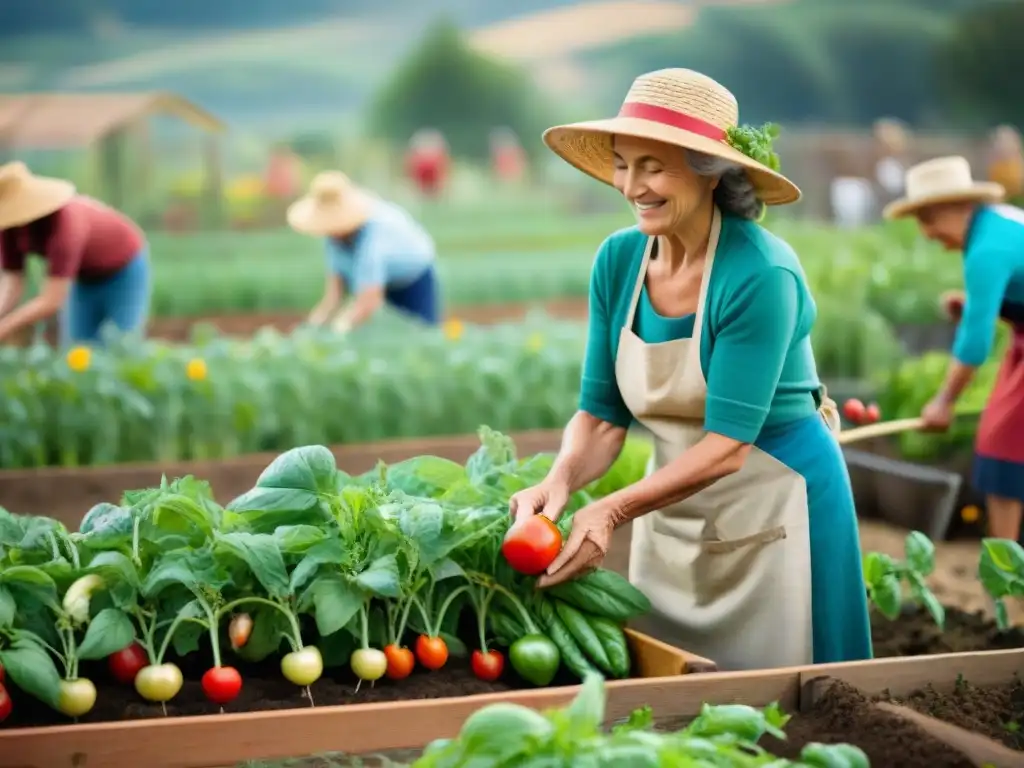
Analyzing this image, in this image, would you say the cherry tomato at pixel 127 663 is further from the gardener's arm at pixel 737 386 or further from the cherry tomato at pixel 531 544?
the gardener's arm at pixel 737 386

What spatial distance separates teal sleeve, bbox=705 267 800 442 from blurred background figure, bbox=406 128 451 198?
1032 centimetres

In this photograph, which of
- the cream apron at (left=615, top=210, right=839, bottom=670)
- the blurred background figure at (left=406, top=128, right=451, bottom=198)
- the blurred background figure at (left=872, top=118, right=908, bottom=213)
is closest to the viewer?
the cream apron at (left=615, top=210, right=839, bottom=670)

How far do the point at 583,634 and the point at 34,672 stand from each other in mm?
955

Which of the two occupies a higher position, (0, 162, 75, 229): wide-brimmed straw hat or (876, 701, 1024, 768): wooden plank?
(0, 162, 75, 229): wide-brimmed straw hat

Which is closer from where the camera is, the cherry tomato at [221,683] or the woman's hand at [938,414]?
the cherry tomato at [221,683]

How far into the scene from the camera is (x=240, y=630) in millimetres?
2484

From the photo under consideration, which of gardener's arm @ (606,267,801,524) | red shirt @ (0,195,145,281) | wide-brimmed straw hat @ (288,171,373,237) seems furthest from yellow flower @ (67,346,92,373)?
gardener's arm @ (606,267,801,524)

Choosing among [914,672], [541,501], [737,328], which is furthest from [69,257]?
[914,672]

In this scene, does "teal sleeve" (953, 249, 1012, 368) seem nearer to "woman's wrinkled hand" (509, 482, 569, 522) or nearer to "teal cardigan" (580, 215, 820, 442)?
"teal cardigan" (580, 215, 820, 442)

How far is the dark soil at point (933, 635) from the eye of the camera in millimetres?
3568

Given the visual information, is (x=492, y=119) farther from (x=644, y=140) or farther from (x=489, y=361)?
(x=644, y=140)

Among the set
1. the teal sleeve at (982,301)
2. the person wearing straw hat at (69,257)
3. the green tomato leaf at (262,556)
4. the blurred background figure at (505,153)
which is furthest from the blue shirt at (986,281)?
the blurred background figure at (505,153)

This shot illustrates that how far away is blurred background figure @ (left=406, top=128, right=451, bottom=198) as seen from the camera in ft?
41.8

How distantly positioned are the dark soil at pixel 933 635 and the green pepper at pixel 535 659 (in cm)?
119
